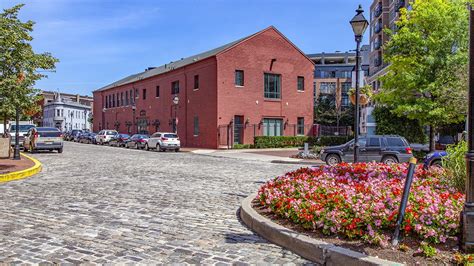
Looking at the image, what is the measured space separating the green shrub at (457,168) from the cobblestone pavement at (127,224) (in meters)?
3.90

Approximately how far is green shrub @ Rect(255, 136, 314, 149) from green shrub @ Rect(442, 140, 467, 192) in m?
29.3

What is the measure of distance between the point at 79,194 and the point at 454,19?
76.7ft

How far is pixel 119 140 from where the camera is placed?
4294 centimetres

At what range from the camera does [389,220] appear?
219 inches

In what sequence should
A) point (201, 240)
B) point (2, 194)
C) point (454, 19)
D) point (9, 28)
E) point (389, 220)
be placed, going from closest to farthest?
point (389, 220) → point (201, 240) → point (2, 194) → point (9, 28) → point (454, 19)

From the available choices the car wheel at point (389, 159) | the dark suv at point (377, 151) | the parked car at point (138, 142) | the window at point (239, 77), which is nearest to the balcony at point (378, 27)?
the window at point (239, 77)

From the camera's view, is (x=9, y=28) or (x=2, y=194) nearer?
(x=2, y=194)

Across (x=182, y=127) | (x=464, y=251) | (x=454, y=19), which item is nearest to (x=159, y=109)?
(x=182, y=127)

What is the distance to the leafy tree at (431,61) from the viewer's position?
23.6 meters

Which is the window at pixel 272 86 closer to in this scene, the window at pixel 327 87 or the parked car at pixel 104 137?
the parked car at pixel 104 137

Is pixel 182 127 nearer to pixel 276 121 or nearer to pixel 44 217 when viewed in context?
pixel 276 121

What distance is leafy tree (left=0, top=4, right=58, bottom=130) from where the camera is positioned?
1312 centimetres

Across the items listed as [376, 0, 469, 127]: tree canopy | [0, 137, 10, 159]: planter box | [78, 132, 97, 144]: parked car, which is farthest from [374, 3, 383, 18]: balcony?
[0, 137, 10, 159]: planter box

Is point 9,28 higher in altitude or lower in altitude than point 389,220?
higher
